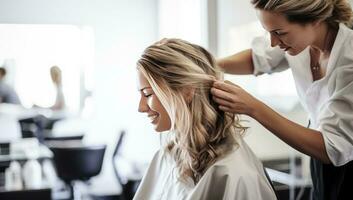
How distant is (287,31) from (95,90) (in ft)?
9.40

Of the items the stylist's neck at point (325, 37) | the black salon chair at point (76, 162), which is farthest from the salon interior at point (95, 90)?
the stylist's neck at point (325, 37)

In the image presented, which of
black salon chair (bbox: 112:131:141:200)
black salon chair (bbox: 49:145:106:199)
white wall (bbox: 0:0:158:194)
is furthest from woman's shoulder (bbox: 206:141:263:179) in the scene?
white wall (bbox: 0:0:158:194)

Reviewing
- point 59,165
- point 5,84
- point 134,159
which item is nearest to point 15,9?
point 5,84

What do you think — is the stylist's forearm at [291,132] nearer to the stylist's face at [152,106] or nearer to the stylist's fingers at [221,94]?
the stylist's fingers at [221,94]

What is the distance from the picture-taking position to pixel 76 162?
2.98 m

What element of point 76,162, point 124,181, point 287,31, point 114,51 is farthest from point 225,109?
point 114,51

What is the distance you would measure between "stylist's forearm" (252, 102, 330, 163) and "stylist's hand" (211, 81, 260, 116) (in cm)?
2

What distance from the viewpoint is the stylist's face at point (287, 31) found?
105cm

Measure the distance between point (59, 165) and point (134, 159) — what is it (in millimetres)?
1000

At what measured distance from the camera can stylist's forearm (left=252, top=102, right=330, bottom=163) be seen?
104cm

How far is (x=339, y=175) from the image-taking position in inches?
46.9

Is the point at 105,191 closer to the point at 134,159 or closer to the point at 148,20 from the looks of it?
the point at 134,159

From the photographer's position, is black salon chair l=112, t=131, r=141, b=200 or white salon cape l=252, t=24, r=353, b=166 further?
black salon chair l=112, t=131, r=141, b=200

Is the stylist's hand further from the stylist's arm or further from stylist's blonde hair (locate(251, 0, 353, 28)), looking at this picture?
stylist's blonde hair (locate(251, 0, 353, 28))
